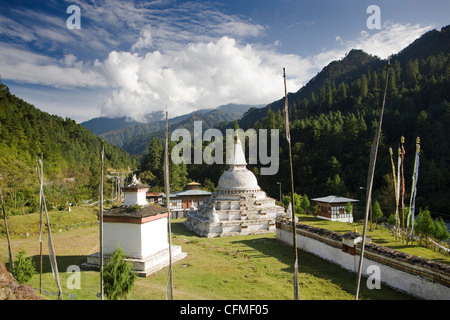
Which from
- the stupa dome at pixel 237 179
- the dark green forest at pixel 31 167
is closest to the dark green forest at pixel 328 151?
the dark green forest at pixel 31 167

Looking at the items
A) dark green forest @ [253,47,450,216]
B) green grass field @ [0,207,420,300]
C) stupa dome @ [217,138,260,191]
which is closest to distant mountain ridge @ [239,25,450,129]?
dark green forest @ [253,47,450,216]

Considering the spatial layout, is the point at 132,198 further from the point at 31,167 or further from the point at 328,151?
the point at 328,151

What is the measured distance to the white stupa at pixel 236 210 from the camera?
86.2ft

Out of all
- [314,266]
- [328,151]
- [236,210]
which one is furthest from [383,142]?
[314,266]

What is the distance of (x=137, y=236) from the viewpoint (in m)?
15.5

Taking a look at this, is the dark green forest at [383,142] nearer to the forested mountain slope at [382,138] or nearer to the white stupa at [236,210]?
the forested mountain slope at [382,138]

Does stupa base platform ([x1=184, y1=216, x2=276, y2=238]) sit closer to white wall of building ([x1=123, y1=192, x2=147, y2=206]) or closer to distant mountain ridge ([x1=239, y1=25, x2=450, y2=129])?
white wall of building ([x1=123, y1=192, x2=147, y2=206])

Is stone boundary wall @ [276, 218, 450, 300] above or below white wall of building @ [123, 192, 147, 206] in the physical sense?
below

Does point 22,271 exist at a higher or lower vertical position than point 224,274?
higher

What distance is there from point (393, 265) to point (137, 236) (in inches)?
492

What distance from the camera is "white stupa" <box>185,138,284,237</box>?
2627cm

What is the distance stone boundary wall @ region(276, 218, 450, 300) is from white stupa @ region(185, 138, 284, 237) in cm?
821

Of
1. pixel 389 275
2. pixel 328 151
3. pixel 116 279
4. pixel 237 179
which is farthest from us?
pixel 328 151
